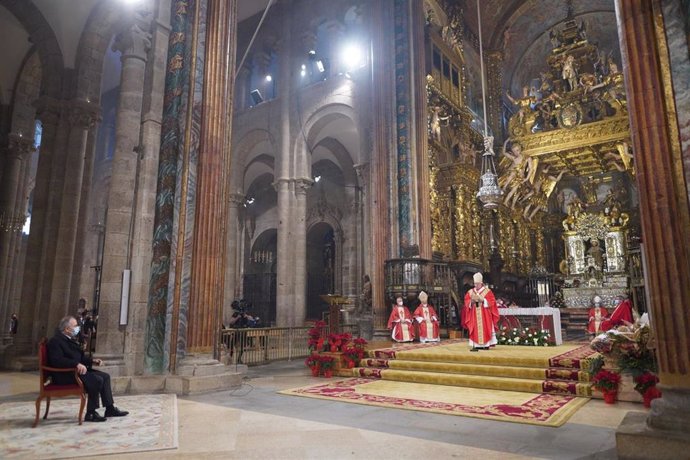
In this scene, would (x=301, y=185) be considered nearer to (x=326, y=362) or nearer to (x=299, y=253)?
(x=299, y=253)

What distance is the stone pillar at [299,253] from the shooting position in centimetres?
1684

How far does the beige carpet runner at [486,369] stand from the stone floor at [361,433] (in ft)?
2.70

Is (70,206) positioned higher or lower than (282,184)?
lower

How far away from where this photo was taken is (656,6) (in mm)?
4410

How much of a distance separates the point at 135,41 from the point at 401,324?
28.5ft

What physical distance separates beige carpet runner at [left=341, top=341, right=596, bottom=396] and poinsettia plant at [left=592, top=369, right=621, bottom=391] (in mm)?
349

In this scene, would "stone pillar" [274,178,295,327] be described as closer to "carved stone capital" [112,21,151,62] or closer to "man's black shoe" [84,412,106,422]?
"carved stone capital" [112,21,151,62]

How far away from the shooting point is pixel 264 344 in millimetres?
11562

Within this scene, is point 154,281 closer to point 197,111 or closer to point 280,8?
point 197,111

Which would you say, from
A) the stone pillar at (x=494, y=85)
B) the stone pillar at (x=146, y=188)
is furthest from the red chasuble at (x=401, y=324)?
the stone pillar at (x=494, y=85)

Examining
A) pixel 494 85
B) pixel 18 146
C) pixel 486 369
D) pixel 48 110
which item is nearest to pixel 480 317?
pixel 486 369

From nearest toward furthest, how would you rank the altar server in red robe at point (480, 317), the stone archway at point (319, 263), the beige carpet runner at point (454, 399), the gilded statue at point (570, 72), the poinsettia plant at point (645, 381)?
the beige carpet runner at point (454, 399) < the poinsettia plant at point (645, 381) < the altar server in red robe at point (480, 317) < the gilded statue at point (570, 72) < the stone archway at point (319, 263)

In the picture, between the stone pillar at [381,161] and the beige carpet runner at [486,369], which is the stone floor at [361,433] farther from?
the stone pillar at [381,161]

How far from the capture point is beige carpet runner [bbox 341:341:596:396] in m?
7.18
